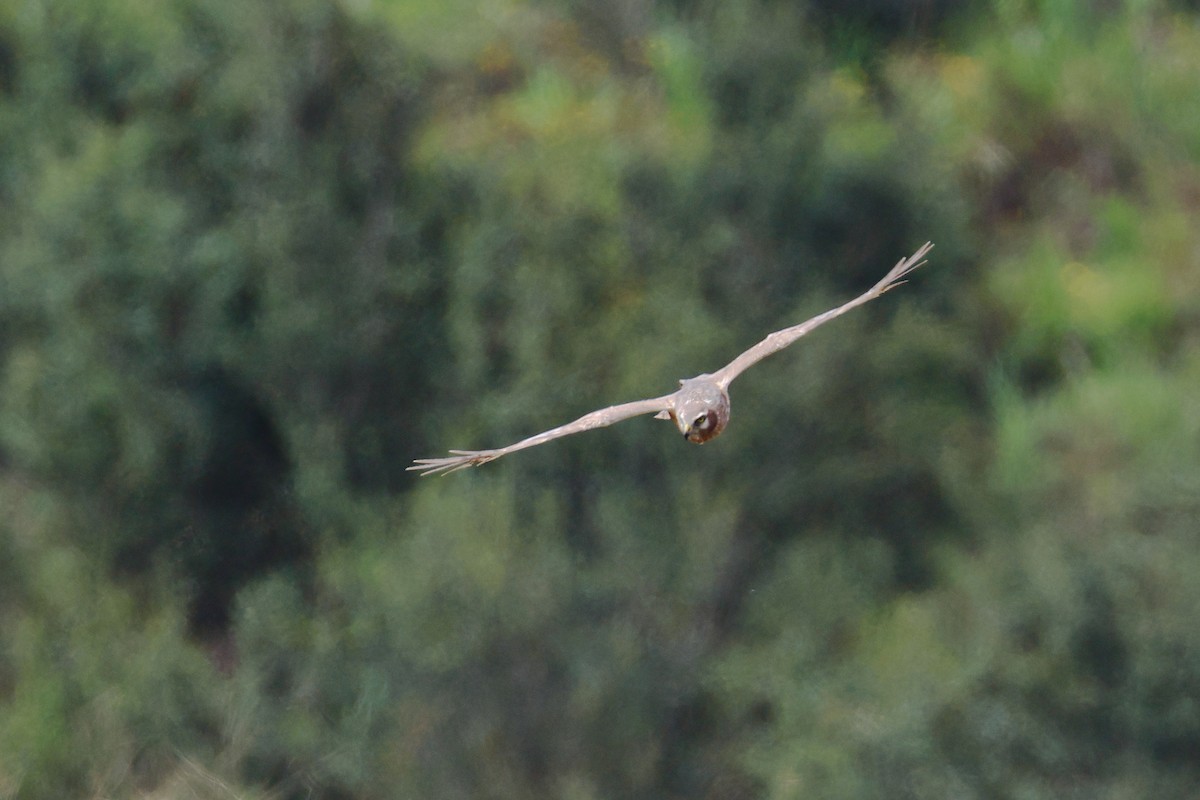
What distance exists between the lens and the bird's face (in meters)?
8.02

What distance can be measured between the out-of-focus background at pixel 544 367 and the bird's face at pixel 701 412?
8.70 meters

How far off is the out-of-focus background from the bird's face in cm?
870

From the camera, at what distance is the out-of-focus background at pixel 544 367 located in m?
17.3

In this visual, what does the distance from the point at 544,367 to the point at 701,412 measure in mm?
10758

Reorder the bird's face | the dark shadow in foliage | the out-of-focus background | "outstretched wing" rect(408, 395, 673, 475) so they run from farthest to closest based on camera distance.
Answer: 1. the dark shadow in foliage
2. the out-of-focus background
3. the bird's face
4. "outstretched wing" rect(408, 395, 673, 475)

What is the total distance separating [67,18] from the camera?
2017 centimetres

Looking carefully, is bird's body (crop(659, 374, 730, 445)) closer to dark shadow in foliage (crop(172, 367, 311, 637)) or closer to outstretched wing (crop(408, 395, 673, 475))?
outstretched wing (crop(408, 395, 673, 475))

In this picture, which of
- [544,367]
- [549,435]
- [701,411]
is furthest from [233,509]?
[549,435]

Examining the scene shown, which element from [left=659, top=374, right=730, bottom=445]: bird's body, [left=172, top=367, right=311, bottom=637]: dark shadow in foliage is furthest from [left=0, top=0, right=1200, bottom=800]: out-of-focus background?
[left=659, top=374, right=730, bottom=445]: bird's body

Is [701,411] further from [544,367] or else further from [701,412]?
[544,367]

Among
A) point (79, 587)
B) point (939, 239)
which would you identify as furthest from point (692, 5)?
point (79, 587)

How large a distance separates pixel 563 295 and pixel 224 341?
3.62m

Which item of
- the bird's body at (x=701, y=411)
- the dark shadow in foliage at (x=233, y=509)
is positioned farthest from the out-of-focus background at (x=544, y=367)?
the bird's body at (x=701, y=411)

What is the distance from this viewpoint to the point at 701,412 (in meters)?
8.02
